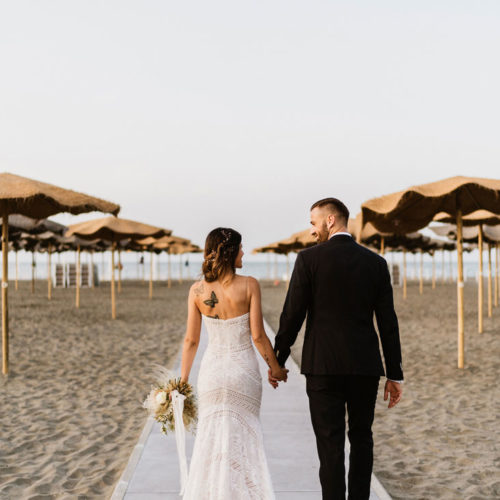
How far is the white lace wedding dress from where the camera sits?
3.01 m

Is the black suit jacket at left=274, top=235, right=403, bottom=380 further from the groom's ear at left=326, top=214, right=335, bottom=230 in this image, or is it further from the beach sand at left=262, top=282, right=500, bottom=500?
the beach sand at left=262, top=282, right=500, bottom=500

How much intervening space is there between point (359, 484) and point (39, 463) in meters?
2.83

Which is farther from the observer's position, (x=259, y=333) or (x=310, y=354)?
(x=259, y=333)

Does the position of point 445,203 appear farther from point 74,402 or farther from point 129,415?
point 74,402

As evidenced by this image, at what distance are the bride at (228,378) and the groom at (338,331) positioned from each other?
0.28 meters

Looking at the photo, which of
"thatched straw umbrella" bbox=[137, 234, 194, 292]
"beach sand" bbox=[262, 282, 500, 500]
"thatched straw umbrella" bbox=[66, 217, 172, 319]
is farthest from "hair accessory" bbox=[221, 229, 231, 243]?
"thatched straw umbrella" bbox=[137, 234, 194, 292]

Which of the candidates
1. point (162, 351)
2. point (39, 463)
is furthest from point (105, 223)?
point (39, 463)

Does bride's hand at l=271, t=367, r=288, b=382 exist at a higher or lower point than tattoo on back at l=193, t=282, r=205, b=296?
lower

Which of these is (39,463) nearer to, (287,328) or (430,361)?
A: (287,328)

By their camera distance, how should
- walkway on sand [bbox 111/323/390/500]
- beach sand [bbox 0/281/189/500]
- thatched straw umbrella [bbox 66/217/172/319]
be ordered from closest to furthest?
1. walkway on sand [bbox 111/323/390/500]
2. beach sand [bbox 0/281/189/500]
3. thatched straw umbrella [bbox 66/217/172/319]

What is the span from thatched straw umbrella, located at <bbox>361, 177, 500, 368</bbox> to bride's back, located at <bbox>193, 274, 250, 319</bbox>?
5.29 metres

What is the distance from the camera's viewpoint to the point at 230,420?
3.06m

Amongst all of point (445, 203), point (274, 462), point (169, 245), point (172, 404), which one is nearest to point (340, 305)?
point (172, 404)

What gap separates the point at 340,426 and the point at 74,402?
4.56m
